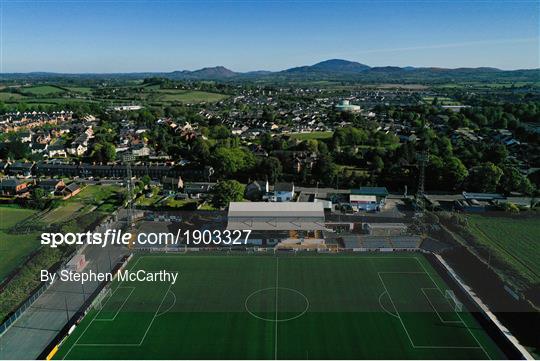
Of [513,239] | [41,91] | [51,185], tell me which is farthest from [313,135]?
[41,91]

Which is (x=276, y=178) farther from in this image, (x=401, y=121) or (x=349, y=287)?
(x=401, y=121)

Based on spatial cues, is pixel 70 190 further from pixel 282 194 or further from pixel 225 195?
pixel 282 194

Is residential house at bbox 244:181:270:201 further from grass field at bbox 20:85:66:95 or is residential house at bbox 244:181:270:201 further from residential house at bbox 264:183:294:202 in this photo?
grass field at bbox 20:85:66:95

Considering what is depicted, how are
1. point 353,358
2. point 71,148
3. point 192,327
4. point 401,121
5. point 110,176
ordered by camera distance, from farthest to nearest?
point 401,121
point 71,148
point 110,176
point 192,327
point 353,358

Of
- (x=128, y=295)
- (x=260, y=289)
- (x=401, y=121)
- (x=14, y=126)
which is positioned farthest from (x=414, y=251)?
(x=14, y=126)

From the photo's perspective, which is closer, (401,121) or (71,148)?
(71,148)

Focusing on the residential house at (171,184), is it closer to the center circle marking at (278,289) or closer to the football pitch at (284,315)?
the football pitch at (284,315)
